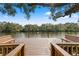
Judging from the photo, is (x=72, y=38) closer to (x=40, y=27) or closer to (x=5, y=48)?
(x=40, y=27)

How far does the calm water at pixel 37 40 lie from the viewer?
2.53 m

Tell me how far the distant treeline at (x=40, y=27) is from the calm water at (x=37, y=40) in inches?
2.1

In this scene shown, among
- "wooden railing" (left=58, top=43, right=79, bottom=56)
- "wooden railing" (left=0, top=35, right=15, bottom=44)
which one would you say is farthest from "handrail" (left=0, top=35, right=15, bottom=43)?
"wooden railing" (left=58, top=43, right=79, bottom=56)

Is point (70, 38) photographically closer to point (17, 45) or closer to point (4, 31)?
point (17, 45)

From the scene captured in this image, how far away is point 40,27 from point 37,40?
18cm

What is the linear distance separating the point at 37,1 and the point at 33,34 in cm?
43

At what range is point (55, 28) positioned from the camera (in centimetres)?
256

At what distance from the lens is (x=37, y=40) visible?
251cm

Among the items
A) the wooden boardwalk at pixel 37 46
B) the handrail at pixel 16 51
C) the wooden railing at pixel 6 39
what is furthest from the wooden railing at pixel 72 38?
the wooden railing at pixel 6 39

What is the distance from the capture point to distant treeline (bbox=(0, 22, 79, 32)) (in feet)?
8.30

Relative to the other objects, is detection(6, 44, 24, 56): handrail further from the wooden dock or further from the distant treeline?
the distant treeline

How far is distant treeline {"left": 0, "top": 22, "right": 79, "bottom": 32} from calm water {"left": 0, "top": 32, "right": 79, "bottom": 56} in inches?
2.1

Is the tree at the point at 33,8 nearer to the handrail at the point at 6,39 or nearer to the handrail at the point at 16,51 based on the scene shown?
the handrail at the point at 6,39

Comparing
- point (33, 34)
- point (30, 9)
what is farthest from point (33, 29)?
point (30, 9)
